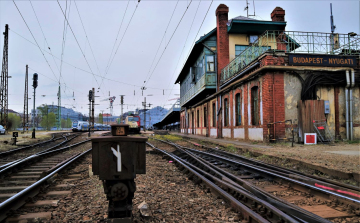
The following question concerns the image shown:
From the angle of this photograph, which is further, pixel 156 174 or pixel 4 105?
pixel 4 105

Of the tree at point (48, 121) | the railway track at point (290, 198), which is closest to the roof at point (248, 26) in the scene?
the railway track at point (290, 198)

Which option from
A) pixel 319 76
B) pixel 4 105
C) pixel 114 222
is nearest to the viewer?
pixel 114 222

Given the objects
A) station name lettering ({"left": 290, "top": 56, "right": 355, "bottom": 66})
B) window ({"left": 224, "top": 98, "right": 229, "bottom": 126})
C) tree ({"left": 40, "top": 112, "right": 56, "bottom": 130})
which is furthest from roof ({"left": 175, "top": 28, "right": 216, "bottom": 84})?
tree ({"left": 40, "top": 112, "right": 56, "bottom": 130})

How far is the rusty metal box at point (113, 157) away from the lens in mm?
3197

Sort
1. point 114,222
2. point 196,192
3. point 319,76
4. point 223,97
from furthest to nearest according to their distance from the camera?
1. point 223,97
2. point 319,76
3. point 196,192
4. point 114,222

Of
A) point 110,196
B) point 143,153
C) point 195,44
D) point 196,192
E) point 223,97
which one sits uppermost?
point 195,44

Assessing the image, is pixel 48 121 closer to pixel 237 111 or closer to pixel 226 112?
pixel 226 112

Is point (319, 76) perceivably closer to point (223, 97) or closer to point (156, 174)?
point (223, 97)

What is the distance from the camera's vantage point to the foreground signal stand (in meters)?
3.19

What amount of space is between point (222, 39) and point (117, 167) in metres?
22.5

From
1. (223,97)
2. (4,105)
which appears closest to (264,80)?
(223,97)

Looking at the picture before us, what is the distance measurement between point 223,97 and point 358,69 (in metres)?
9.50

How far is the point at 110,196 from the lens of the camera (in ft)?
10.5

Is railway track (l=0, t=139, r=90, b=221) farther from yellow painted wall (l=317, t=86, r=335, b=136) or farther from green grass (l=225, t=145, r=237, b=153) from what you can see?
yellow painted wall (l=317, t=86, r=335, b=136)
